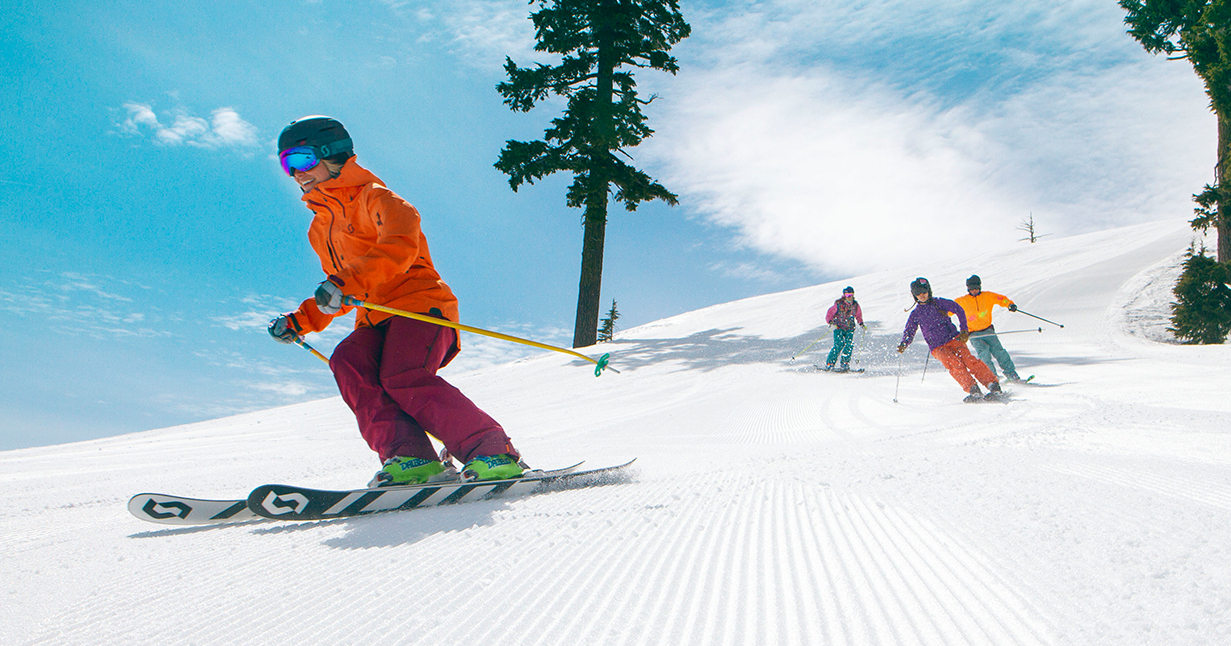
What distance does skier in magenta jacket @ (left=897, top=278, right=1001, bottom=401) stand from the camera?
657 cm

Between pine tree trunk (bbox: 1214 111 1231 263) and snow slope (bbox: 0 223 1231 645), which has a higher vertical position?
pine tree trunk (bbox: 1214 111 1231 263)

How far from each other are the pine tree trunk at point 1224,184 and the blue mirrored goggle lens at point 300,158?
16.8 meters

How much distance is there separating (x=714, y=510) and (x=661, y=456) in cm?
190

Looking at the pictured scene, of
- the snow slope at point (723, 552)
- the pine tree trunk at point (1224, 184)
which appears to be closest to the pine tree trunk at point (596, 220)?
the snow slope at point (723, 552)

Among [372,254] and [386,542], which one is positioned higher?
[372,254]

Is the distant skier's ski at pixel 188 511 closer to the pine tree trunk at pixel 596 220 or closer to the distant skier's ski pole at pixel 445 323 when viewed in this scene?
the distant skier's ski pole at pixel 445 323

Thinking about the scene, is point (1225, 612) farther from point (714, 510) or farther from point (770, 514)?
point (714, 510)

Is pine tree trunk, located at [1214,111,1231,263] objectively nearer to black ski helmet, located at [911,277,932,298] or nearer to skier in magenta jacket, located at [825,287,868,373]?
skier in magenta jacket, located at [825,287,868,373]

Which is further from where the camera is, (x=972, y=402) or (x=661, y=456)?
(x=972, y=402)

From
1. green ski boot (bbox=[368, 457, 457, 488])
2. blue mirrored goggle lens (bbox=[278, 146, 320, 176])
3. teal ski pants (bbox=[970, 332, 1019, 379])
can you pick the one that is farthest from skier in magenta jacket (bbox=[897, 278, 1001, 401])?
blue mirrored goggle lens (bbox=[278, 146, 320, 176])

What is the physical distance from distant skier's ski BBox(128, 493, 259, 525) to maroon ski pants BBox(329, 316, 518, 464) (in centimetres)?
57

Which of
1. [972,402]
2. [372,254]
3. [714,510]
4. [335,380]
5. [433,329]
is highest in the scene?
[372,254]

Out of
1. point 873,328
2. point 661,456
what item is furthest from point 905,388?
point 873,328

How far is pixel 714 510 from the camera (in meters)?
1.75
